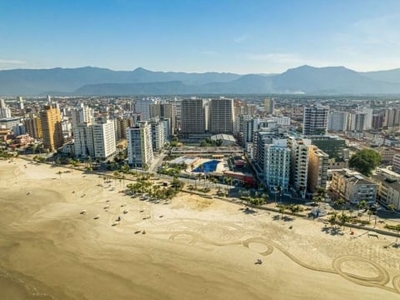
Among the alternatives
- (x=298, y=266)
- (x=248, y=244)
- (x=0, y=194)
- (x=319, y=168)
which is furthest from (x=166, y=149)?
(x=298, y=266)

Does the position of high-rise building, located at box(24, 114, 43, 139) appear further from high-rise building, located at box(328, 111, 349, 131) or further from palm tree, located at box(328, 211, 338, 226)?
high-rise building, located at box(328, 111, 349, 131)

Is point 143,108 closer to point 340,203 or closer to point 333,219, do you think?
point 340,203

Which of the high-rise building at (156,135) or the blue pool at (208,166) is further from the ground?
the high-rise building at (156,135)

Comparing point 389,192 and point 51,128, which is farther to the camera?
point 51,128

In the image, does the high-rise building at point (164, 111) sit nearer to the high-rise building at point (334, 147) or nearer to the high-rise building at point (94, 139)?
the high-rise building at point (94, 139)

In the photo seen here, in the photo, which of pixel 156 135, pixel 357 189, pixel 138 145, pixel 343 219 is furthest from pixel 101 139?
pixel 343 219

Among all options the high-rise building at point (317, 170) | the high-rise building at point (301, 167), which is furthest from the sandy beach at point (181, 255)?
the high-rise building at point (317, 170)
